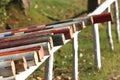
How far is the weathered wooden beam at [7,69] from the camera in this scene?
11.5 ft

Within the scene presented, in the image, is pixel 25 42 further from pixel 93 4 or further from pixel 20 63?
pixel 93 4

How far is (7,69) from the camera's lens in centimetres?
355

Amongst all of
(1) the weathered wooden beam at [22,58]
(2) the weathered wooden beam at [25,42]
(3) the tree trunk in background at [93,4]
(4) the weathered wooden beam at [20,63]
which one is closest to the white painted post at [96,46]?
(2) the weathered wooden beam at [25,42]

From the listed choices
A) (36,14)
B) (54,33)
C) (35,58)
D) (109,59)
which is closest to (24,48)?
(35,58)

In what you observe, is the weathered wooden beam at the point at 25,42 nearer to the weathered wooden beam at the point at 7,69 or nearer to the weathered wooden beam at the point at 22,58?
the weathered wooden beam at the point at 22,58

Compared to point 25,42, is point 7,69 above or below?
below

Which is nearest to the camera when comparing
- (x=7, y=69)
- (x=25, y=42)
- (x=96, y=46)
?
(x=7, y=69)

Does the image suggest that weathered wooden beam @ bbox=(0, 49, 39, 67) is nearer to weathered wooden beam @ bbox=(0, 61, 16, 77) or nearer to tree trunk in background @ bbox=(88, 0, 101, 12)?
weathered wooden beam @ bbox=(0, 61, 16, 77)

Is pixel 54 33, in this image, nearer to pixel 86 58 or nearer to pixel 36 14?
pixel 86 58

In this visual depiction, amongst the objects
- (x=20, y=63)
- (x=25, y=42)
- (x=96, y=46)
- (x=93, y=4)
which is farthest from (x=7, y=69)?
(x=93, y=4)

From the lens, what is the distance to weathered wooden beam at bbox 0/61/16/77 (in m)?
3.52

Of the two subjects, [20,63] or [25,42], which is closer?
[20,63]

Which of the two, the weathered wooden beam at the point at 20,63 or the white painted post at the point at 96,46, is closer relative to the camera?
the weathered wooden beam at the point at 20,63

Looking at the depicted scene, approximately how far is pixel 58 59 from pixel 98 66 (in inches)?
54.7
